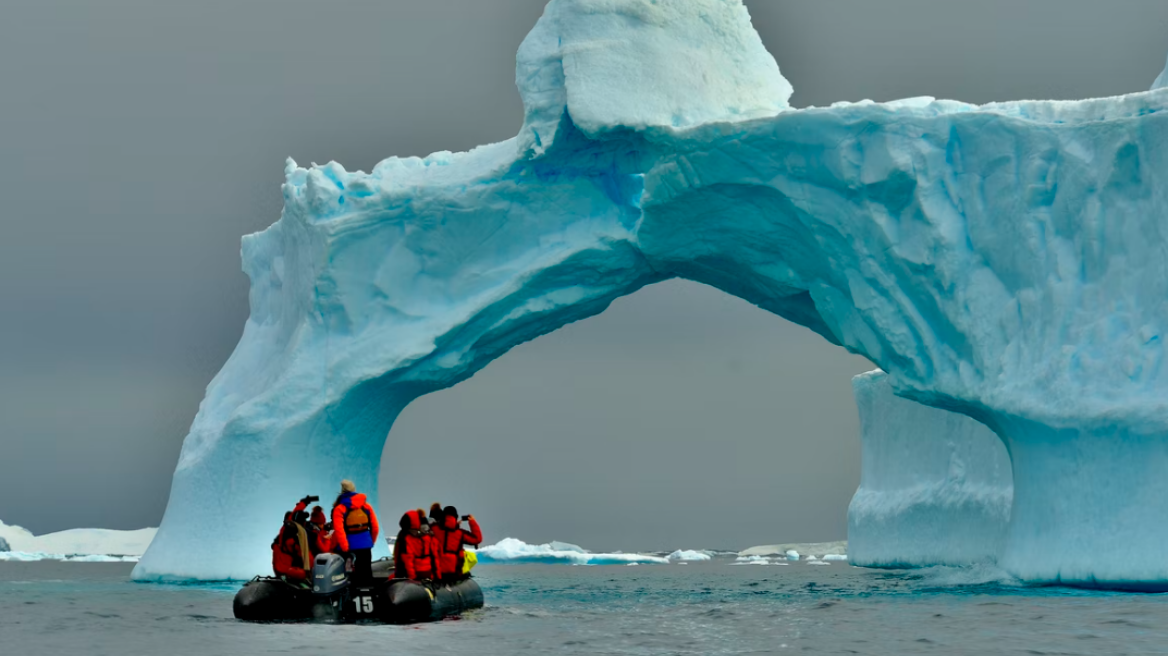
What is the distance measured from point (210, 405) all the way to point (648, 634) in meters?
11.4

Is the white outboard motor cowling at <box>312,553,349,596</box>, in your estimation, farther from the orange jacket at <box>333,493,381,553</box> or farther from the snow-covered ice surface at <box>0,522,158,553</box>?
the snow-covered ice surface at <box>0,522,158,553</box>

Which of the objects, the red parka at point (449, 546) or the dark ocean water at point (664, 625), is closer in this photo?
the dark ocean water at point (664, 625)

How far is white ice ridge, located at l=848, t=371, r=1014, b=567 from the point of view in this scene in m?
27.7

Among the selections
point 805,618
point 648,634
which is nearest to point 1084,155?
point 805,618

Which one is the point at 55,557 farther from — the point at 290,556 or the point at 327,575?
the point at 327,575

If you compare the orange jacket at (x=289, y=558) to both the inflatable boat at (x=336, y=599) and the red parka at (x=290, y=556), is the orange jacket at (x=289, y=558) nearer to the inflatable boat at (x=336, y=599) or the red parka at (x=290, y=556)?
the red parka at (x=290, y=556)

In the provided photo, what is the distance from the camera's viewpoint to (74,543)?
→ 54.6 m

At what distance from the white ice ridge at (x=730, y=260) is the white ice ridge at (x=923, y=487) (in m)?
6.26

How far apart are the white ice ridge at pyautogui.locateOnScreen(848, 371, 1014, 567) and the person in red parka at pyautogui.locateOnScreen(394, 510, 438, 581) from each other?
13.3 m

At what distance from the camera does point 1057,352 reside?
18969 millimetres

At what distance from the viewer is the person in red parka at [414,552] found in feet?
52.5

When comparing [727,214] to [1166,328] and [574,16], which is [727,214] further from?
[1166,328]

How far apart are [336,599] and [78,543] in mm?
42004

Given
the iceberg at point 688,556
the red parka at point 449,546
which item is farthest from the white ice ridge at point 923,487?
the iceberg at point 688,556
